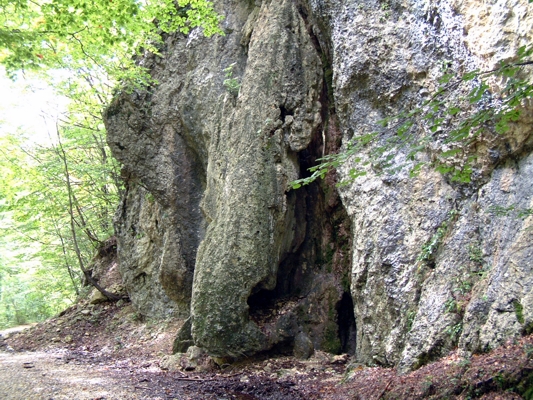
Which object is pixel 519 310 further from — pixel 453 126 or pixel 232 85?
pixel 232 85

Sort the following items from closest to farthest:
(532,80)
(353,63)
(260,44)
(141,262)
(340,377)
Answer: (532,80) → (340,377) → (353,63) → (260,44) → (141,262)

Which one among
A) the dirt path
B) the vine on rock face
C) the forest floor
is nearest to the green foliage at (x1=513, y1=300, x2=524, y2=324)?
the forest floor

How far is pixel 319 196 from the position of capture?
935 cm

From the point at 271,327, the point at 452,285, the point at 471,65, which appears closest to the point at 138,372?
the point at 271,327

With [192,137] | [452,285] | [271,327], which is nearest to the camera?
[452,285]

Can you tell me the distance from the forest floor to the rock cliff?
1.37 feet

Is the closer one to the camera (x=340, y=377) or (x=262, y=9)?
(x=340, y=377)

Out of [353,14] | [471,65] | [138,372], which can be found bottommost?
[138,372]

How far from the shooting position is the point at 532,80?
440cm

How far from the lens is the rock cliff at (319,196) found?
16.8 ft

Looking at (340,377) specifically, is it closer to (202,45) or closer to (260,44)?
(260,44)

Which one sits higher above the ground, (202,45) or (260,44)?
(202,45)

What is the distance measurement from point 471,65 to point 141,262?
1088 cm

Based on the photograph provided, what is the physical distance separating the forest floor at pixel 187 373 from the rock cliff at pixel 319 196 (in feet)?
1.37
